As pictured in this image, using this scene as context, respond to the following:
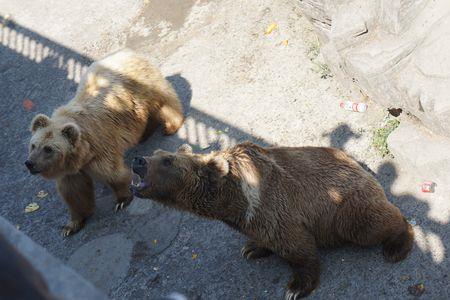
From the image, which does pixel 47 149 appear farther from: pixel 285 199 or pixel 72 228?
→ pixel 285 199

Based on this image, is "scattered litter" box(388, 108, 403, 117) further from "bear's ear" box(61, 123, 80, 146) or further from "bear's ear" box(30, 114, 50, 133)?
"bear's ear" box(30, 114, 50, 133)

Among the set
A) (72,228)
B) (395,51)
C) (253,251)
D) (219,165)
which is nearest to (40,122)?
(72,228)

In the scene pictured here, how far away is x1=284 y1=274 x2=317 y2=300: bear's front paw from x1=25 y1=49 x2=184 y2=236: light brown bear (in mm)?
A: 2259

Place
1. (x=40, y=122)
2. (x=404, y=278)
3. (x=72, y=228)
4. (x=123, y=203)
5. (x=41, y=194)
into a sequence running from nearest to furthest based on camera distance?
1. (x=404, y=278)
2. (x=40, y=122)
3. (x=72, y=228)
4. (x=123, y=203)
5. (x=41, y=194)

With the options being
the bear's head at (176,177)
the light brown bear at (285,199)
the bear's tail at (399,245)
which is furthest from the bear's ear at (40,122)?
the bear's tail at (399,245)

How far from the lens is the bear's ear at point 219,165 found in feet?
13.1

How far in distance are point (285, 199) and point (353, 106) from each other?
193 cm

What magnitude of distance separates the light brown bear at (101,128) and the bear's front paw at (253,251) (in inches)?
65.5

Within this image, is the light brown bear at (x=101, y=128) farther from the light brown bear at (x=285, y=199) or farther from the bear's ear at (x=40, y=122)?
the light brown bear at (x=285, y=199)

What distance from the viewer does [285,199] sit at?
4082 millimetres

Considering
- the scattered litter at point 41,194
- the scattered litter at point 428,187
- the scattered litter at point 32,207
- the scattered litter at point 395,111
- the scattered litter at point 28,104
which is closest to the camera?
the scattered litter at point 428,187

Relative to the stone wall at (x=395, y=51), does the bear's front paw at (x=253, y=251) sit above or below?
below

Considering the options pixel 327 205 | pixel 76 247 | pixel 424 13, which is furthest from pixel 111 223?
pixel 424 13

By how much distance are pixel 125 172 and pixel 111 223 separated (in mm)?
576
